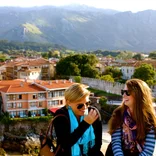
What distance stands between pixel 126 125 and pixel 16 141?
24403mm

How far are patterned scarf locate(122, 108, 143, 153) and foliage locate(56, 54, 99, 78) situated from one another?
4179 centimetres

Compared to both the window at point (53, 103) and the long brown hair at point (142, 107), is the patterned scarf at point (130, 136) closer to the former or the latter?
the long brown hair at point (142, 107)

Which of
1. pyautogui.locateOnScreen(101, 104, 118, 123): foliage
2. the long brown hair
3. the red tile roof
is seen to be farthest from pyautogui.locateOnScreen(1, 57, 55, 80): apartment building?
the long brown hair

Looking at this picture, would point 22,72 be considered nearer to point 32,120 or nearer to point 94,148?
point 32,120

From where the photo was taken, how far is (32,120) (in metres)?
29.3

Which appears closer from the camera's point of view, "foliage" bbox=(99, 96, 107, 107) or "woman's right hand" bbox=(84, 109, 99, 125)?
"woman's right hand" bbox=(84, 109, 99, 125)

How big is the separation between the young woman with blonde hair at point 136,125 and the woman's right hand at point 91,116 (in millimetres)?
220

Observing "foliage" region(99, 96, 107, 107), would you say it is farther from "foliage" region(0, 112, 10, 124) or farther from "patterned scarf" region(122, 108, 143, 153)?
"patterned scarf" region(122, 108, 143, 153)

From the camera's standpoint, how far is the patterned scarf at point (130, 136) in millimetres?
3721

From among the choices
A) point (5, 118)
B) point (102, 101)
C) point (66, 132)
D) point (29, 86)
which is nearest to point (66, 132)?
point (66, 132)

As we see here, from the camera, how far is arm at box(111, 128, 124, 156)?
3.72 m

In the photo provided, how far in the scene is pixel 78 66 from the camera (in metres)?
46.9

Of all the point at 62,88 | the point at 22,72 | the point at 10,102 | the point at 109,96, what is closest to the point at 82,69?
the point at 22,72

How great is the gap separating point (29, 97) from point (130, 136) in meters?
27.9
